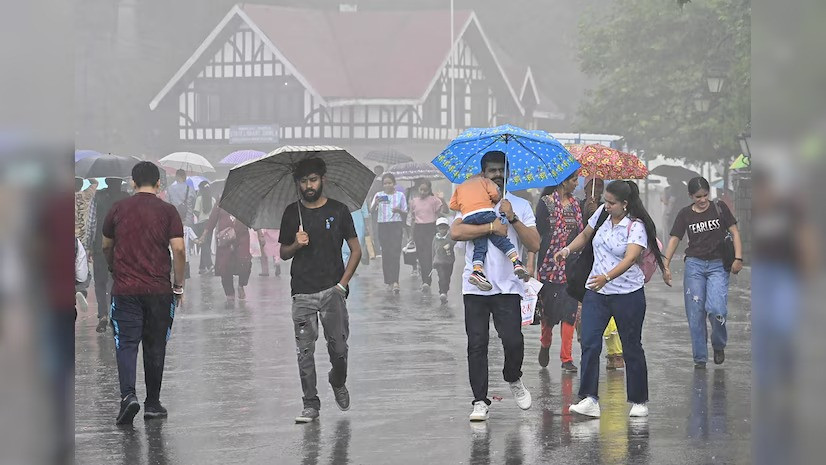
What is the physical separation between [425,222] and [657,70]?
28.0m

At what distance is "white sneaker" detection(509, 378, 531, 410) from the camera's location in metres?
9.15

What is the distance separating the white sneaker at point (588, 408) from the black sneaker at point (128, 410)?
2.83m

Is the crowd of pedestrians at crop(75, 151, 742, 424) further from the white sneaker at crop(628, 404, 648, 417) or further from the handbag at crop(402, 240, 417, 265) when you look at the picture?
the handbag at crop(402, 240, 417, 265)

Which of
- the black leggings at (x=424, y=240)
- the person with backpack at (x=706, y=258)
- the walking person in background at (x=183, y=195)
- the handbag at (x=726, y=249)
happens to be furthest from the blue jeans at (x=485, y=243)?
the walking person in background at (x=183, y=195)

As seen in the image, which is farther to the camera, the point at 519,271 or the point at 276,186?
the point at 276,186

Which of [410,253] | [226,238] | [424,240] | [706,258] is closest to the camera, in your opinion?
[706,258]

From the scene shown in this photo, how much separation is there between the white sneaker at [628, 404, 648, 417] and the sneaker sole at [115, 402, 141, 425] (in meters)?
3.16

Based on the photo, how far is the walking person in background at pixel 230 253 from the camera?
2110cm

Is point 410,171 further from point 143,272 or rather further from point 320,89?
point 143,272

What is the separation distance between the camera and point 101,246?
15.5 metres

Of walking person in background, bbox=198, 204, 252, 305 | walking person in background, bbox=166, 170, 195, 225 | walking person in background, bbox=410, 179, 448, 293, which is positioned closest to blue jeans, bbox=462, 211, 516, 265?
walking person in background, bbox=198, 204, 252, 305

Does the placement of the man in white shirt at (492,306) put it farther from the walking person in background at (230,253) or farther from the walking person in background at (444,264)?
the walking person in background at (230,253)

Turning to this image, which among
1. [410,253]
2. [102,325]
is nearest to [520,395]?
[102,325]

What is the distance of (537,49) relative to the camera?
275 ft
